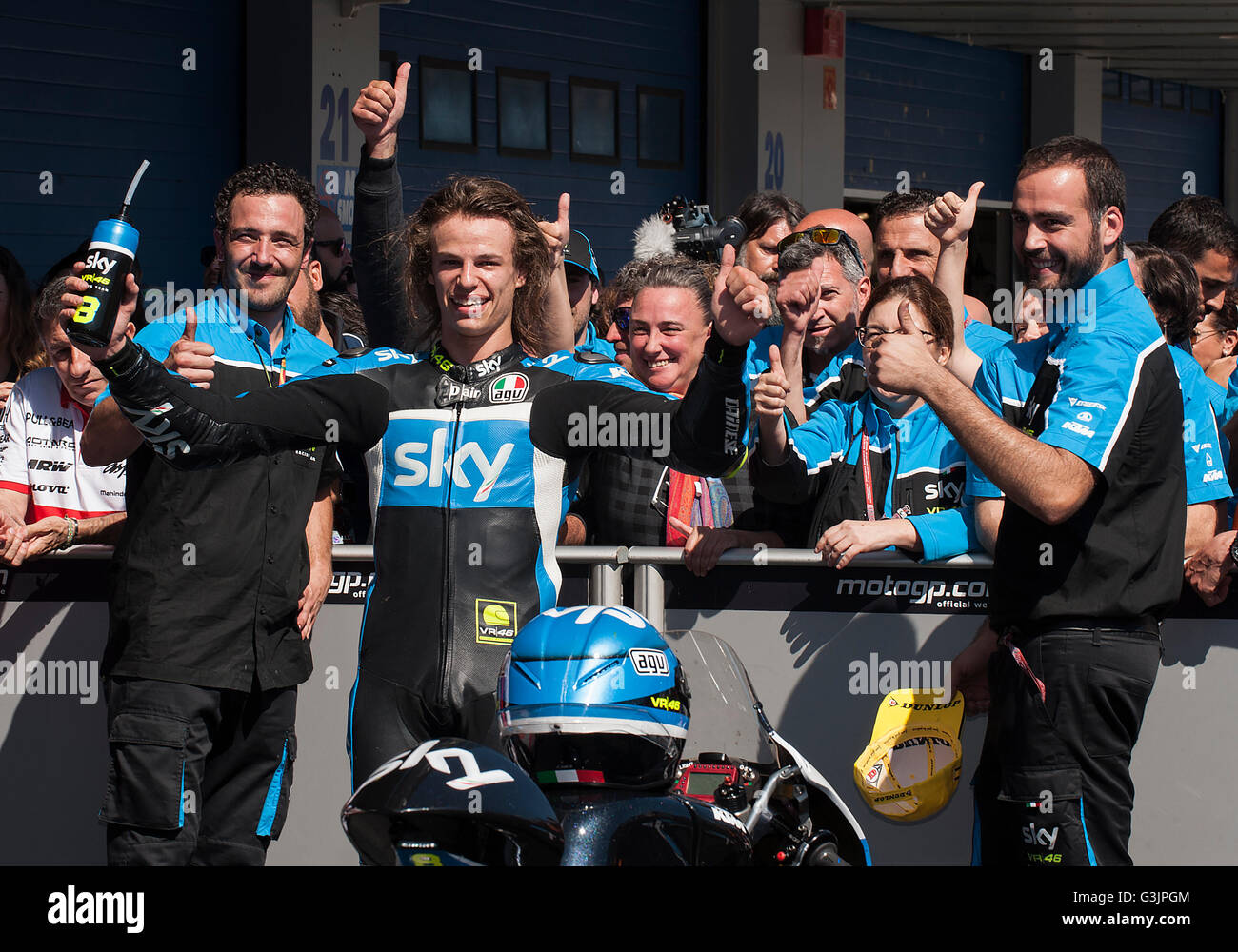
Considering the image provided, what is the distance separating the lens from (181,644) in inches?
163

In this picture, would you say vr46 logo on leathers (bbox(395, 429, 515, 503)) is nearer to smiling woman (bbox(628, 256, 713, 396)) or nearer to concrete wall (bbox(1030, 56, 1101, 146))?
smiling woman (bbox(628, 256, 713, 396))

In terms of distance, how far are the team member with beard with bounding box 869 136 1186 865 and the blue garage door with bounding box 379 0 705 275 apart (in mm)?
7672

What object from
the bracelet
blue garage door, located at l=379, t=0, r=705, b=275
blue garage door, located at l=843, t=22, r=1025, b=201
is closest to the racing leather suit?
the bracelet

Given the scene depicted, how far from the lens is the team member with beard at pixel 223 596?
13.4 ft

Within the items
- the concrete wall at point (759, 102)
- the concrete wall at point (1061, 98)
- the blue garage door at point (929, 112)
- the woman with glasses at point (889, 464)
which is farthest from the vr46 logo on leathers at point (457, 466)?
the concrete wall at point (1061, 98)

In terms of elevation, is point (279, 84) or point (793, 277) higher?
point (279, 84)

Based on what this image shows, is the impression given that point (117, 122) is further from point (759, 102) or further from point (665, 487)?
point (665, 487)

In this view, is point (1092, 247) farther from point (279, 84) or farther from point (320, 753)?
point (279, 84)

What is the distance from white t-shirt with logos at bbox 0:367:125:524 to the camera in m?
4.97

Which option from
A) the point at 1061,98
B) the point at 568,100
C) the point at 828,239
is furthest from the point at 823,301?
the point at 1061,98

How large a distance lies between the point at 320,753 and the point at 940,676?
2.06 m
